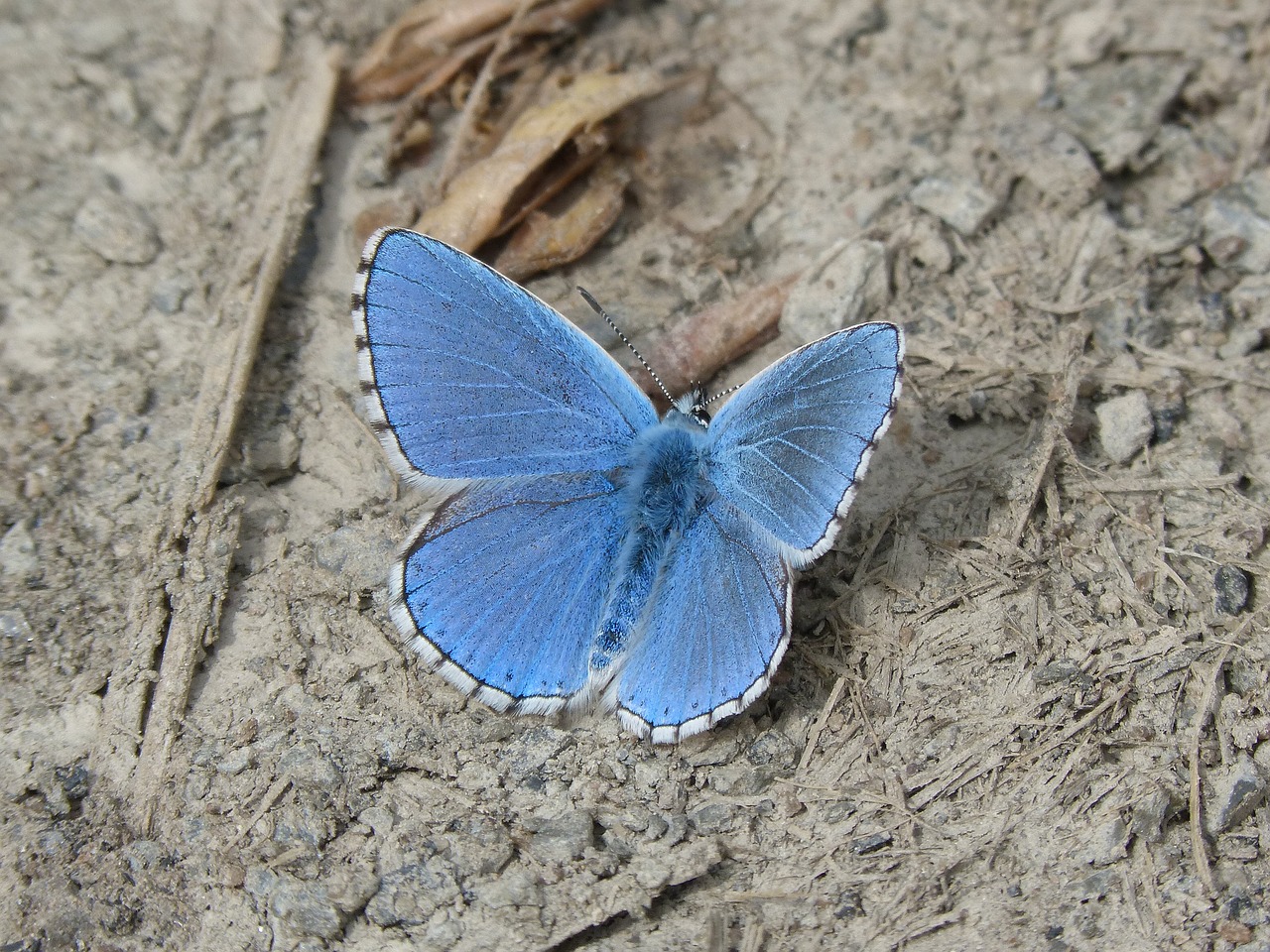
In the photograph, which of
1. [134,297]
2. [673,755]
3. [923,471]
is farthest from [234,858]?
[923,471]

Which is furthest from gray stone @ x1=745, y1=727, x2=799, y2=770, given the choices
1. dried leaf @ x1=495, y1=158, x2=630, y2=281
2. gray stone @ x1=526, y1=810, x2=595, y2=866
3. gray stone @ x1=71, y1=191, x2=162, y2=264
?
gray stone @ x1=71, y1=191, x2=162, y2=264

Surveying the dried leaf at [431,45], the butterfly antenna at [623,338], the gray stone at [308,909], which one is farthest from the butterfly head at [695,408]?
the dried leaf at [431,45]

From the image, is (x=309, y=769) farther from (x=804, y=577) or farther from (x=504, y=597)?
(x=804, y=577)

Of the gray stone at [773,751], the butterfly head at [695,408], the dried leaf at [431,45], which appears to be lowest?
the gray stone at [773,751]

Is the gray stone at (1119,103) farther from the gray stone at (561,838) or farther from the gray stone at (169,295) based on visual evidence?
the gray stone at (169,295)

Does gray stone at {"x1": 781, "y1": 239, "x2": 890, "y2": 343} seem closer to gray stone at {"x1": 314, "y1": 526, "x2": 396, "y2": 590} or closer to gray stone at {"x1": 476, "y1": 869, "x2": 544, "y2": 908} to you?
gray stone at {"x1": 314, "y1": 526, "x2": 396, "y2": 590}
